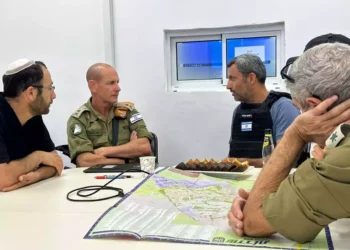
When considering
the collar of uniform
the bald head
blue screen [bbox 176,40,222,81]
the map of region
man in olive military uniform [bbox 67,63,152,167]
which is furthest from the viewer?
blue screen [bbox 176,40,222,81]

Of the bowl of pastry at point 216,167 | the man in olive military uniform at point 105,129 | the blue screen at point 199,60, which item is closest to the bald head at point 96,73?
the man in olive military uniform at point 105,129

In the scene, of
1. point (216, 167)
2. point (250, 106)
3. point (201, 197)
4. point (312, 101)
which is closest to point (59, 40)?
point (250, 106)

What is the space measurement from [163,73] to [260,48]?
928mm

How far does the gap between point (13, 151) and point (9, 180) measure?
348 mm

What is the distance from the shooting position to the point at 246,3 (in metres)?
3.66

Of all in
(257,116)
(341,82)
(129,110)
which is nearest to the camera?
(341,82)

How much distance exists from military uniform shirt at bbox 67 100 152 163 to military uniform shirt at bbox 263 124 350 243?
2213mm

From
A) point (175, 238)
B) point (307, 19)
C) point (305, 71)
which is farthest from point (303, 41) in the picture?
point (175, 238)

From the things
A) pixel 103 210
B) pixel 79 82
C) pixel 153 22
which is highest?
pixel 153 22

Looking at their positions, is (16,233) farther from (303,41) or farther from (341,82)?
(303,41)

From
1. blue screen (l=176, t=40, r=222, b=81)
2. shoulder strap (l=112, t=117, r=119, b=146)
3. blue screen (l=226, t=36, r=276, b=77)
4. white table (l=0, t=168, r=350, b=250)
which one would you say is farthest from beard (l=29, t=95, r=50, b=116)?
blue screen (l=226, t=36, r=276, b=77)

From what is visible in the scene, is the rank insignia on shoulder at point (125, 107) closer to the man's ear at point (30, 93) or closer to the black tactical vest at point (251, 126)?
the black tactical vest at point (251, 126)

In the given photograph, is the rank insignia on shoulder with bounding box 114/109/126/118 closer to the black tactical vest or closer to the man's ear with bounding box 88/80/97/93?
the man's ear with bounding box 88/80/97/93

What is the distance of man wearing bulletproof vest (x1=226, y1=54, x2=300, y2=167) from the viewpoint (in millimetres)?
3199
